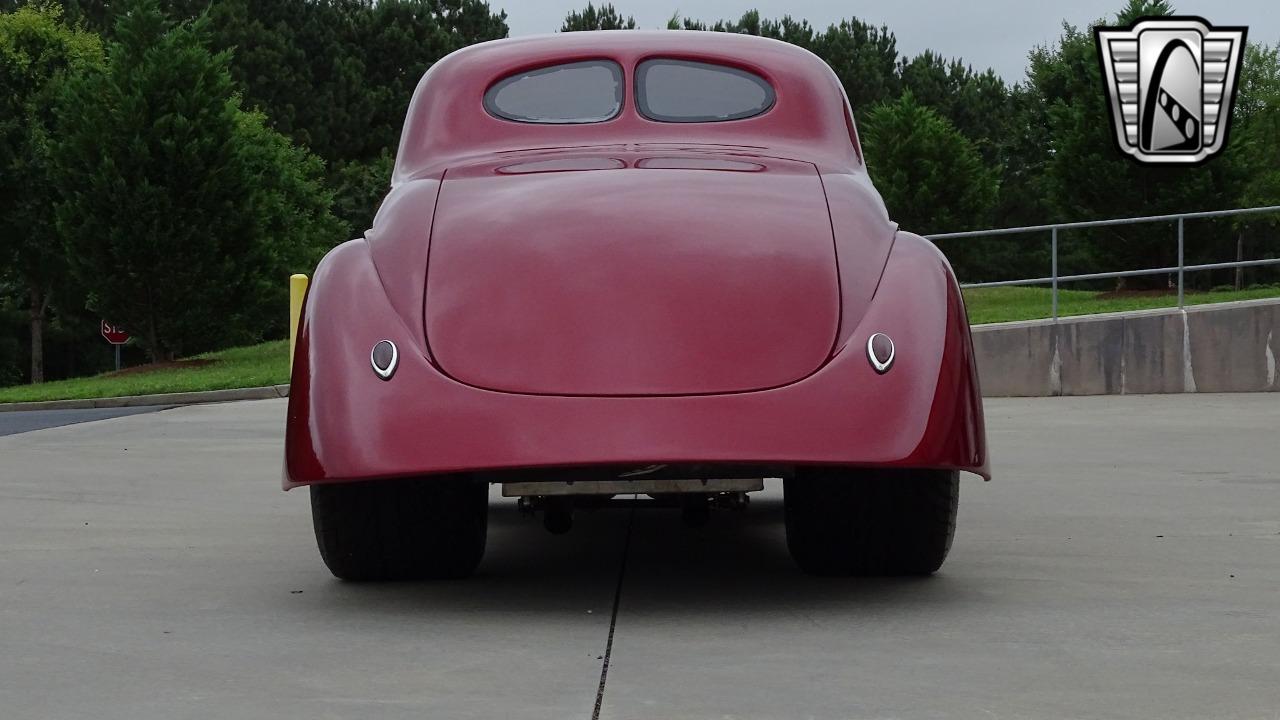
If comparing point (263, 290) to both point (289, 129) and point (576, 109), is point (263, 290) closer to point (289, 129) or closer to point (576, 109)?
point (576, 109)

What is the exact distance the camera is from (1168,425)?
43.2 ft

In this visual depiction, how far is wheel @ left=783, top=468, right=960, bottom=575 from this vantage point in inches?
198

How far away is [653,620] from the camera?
465 cm

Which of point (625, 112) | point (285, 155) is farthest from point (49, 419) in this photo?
point (285, 155)

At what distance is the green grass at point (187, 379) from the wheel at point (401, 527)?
663 inches

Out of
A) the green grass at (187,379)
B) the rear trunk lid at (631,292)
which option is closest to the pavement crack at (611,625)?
the rear trunk lid at (631,292)

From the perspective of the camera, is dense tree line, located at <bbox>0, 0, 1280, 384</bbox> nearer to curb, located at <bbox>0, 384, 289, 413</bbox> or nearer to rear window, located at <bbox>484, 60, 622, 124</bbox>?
curb, located at <bbox>0, 384, 289, 413</bbox>

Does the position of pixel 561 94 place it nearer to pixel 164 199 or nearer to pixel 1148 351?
pixel 1148 351

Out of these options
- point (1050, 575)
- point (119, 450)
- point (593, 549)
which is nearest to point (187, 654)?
point (593, 549)

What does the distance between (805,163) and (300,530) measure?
2.87m

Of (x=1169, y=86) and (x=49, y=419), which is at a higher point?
(x=1169, y=86)

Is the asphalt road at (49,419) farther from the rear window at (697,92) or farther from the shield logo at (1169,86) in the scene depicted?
the shield logo at (1169,86)

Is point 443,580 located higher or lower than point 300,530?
higher

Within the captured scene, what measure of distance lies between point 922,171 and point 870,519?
43.2 meters
